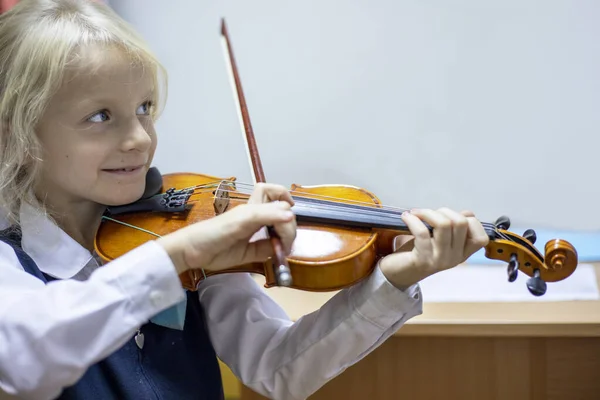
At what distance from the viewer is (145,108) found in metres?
0.84

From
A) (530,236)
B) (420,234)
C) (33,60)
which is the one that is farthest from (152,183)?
(530,236)

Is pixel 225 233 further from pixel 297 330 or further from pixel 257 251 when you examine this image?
pixel 297 330

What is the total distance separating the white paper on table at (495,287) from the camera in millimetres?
1154

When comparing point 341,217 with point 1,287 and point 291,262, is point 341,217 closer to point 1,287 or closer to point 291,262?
point 291,262

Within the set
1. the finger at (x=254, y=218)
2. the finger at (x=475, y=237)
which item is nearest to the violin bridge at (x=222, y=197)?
the finger at (x=254, y=218)

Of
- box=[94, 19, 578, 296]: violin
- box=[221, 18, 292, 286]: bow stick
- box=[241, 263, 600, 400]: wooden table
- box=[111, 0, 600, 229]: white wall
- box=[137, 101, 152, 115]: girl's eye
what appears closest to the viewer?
box=[221, 18, 292, 286]: bow stick

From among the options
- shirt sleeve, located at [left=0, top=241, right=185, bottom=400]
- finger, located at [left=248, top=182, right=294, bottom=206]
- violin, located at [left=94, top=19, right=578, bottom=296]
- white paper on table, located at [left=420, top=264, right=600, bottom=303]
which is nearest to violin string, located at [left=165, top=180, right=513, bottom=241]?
violin, located at [left=94, top=19, right=578, bottom=296]

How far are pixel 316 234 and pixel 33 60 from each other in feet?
1.26

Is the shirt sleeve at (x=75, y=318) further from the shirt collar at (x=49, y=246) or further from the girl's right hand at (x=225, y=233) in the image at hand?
the shirt collar at (x=49, y=246)

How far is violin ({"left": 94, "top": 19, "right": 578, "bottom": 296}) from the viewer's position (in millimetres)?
698

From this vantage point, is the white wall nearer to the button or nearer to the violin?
the violin

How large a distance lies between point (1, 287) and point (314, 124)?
31.4 inches

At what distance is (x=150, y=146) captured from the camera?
82 cm

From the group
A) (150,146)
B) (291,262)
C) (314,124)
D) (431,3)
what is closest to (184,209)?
(150,146)
